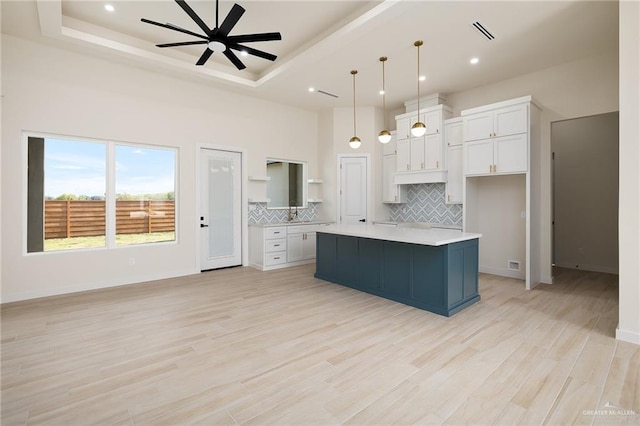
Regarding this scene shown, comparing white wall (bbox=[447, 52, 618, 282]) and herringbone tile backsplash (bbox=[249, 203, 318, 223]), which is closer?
white wall (bbox=[447, 52, 618, 282])

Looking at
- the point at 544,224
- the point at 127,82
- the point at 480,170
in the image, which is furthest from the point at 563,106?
the point at 127,82

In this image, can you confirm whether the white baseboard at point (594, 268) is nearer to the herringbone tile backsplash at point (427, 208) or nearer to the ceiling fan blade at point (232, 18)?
the herringbone tile backsplash at point (427, 208)

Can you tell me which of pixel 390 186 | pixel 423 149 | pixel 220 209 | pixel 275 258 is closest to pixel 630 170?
pixel 423 149

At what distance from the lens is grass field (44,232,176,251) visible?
180 inches

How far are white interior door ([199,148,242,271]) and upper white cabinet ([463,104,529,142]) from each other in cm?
427

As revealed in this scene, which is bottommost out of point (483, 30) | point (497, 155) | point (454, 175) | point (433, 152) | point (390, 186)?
point (390, 186)

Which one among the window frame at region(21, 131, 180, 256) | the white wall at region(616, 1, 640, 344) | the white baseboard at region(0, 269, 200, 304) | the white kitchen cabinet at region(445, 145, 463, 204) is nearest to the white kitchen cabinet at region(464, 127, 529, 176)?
the white kitchen cabinet at region(445, 145, 463, 204)

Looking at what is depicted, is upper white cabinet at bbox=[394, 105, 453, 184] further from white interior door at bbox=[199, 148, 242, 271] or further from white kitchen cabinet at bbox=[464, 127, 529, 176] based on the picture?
white interior door at bbox=[199, 148, 242, 271]

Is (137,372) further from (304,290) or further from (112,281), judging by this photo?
(112,281)

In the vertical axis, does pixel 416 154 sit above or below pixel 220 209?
above

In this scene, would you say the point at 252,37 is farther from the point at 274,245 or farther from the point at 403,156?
the point at 403,156

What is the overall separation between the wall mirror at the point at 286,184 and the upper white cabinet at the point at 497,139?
11.4ft

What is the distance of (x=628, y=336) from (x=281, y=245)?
16.2ft

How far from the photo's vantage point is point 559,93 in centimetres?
502
